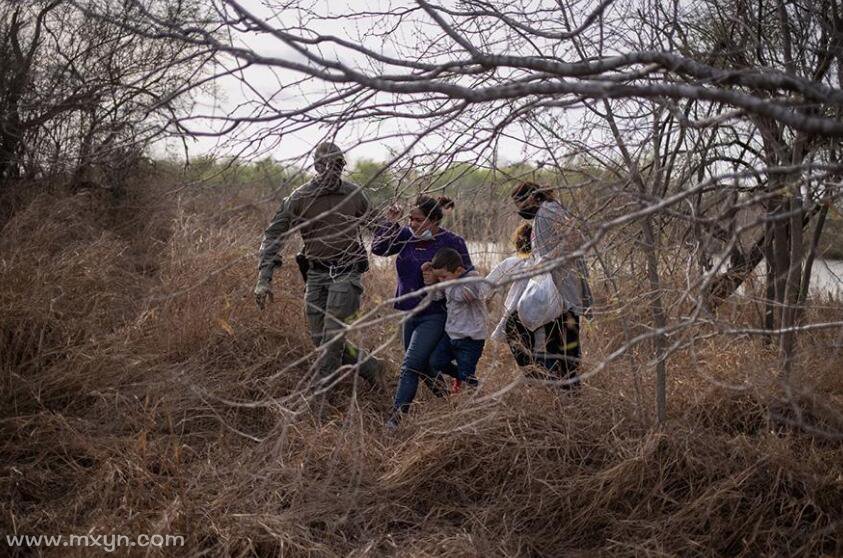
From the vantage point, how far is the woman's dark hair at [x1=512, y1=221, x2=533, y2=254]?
4.89 meters

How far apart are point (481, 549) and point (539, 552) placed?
A: 277mm

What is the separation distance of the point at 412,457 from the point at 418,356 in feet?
3.15

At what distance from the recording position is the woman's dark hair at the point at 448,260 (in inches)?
194

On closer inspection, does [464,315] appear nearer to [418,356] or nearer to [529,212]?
[418,356]

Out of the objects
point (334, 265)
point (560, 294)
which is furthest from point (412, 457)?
point (334, 265)

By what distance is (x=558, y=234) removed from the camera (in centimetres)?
428

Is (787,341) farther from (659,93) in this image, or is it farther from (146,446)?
(146,446)

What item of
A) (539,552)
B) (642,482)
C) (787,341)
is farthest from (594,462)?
(787,341)

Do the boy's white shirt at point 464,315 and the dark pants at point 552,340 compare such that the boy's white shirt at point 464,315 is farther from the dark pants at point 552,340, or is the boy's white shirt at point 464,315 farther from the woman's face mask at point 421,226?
the woman's face mask at point 421,226

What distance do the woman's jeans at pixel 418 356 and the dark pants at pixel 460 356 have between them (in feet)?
0.14

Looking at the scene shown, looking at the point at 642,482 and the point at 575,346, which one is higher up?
the point at 575,346

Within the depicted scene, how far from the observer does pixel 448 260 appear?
4.92 meters

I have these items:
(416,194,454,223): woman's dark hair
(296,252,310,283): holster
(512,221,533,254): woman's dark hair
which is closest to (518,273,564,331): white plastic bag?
(512,221,533,254): woman's dark hair

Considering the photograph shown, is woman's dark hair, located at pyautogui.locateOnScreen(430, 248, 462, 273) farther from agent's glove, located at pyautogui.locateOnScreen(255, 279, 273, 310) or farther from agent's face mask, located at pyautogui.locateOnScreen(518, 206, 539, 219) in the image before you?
agent's glove, located at pyautogui.locateOnScreen(255, 279, 273, 310)
